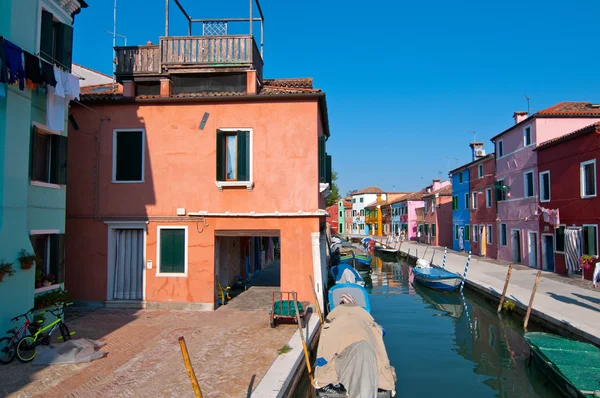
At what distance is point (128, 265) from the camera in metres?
13.2

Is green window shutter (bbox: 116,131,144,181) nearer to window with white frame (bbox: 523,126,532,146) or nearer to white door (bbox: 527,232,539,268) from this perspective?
window with white frame (bbox: 523,126,532,146)

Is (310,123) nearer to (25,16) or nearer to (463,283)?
(25,16)

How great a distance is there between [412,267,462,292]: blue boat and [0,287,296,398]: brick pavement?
11.5 meters

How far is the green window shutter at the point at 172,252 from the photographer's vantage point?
504 inches

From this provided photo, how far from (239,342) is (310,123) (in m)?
6.77

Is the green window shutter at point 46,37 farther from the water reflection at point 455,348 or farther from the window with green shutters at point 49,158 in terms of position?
the water reflection at point 455,348

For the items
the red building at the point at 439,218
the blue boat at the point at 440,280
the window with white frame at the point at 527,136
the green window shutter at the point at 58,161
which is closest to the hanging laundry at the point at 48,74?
the green window shutter at the point at 58,161

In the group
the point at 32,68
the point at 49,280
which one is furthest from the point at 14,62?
the point at 49,280

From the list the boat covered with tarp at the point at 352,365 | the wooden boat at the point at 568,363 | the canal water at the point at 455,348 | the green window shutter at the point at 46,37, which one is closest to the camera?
the boat covered with tarp at the point at 352,365

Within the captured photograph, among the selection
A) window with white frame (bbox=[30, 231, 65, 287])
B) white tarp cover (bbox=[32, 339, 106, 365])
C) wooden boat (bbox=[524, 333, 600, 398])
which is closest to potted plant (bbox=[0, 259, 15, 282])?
window with white frame (bbox=[30, 231, 65, 287])

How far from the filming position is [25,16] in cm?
888

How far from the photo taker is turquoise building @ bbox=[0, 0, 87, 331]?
8.31 metres

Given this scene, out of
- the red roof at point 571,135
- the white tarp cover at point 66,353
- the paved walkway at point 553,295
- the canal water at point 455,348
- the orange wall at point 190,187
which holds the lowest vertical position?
the canal water at point 455,348

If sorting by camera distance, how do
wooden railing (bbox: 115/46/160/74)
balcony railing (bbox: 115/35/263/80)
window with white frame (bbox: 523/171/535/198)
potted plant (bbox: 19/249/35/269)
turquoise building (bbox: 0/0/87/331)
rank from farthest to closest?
window with white frame (bbox: 523/171/535/198), wooden railing (bbox: 115/46/160/74), balcony railing (bbox: 115/35/263/80), potted plant (bbox: 19/249/35/269), turquoise building (bbox: 0/0/87/331)
